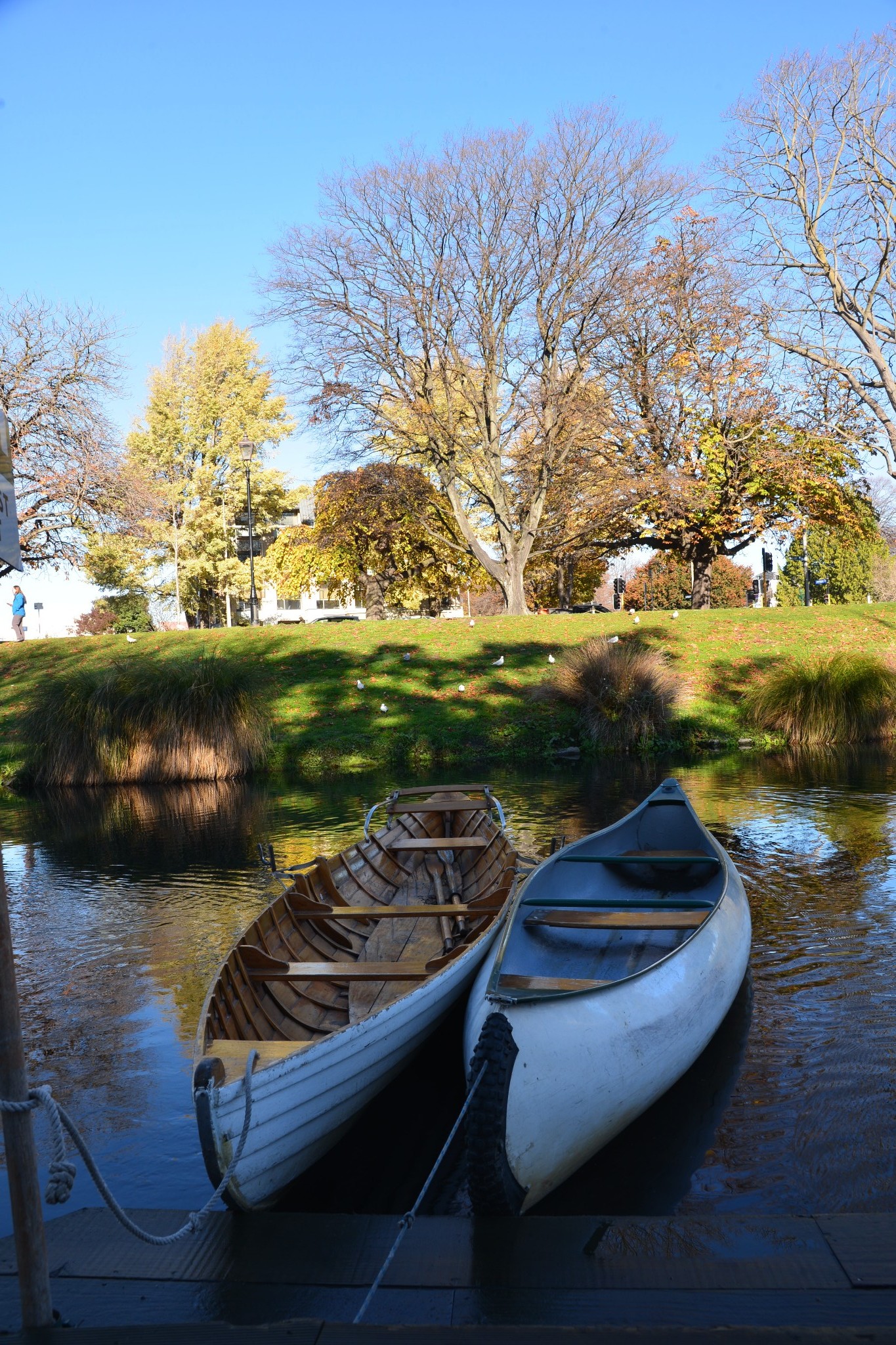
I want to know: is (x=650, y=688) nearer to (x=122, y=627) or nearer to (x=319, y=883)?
(x=319, y=883)

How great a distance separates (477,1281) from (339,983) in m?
2.66

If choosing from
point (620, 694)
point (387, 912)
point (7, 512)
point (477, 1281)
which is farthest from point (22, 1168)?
point (620, 694)

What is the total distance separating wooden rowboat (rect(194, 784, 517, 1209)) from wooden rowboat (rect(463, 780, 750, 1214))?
1.17 feet

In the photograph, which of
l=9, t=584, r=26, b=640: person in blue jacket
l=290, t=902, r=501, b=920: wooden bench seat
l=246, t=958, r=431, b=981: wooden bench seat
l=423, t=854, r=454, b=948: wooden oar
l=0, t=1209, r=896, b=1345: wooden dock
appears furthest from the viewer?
l=9, t=584, r=26, b=640: person in blue jacket

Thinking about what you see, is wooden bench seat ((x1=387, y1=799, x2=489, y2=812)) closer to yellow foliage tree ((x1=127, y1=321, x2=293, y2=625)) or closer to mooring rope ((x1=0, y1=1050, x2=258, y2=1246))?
mooring rope ((x1=0, y1=1050, x2=258, y2=1246))

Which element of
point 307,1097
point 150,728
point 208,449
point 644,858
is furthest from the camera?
point 208,449

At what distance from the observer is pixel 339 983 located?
248 inches

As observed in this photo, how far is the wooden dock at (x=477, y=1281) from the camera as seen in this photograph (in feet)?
11.0

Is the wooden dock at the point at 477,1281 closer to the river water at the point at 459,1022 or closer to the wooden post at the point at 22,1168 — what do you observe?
the wooden post at the point at 22,1168

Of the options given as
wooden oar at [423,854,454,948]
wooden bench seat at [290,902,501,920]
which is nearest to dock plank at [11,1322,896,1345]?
wooden bench seat at [290,902,501,920]

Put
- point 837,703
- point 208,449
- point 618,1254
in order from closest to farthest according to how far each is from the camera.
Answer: point 618,1254
point 837,703
point 208,449

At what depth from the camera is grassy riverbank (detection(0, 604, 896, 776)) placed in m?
20.4

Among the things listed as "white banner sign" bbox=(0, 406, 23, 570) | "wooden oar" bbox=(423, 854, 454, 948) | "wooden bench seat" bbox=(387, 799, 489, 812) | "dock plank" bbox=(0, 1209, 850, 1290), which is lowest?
"dock plank" bbox=(0, 1209, 850, 1290)

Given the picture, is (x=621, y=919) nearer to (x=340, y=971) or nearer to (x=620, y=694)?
(x=340, y=971)
